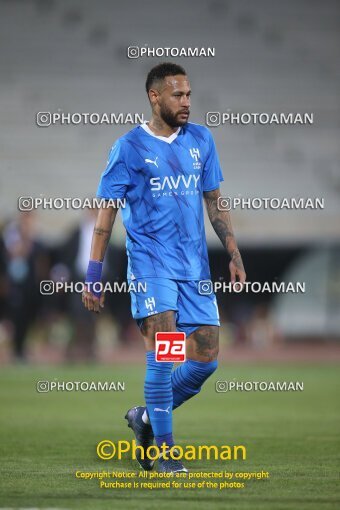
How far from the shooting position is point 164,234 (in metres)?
6.53

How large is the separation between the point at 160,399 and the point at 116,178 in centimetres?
124

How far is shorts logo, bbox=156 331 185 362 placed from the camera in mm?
6363

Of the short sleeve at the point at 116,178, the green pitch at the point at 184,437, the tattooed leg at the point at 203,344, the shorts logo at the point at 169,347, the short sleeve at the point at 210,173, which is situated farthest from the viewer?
the short sleeve at the point at 210,173

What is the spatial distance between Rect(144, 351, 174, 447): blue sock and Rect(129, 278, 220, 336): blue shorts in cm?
25

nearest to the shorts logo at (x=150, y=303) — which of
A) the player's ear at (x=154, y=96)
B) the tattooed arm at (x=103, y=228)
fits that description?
the tattooed arm at (x=103, y=228)

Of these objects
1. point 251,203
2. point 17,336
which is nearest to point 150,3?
point 17,336

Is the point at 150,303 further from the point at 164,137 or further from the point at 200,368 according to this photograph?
the point at 164,137

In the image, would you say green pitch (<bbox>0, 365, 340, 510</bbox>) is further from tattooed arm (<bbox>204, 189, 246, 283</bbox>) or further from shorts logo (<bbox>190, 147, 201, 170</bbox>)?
shorts logo (<bbox>190, 147, 201, 170</bbox>)

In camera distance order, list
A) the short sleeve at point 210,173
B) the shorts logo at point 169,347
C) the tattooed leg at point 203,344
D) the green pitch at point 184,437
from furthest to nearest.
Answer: the short sleeve at point 210,173 < the tattooed leg at point 203,344 < the shorts logo at point 169,347 < the green pitch at point 184,437

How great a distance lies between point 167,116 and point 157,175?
0.34 metres

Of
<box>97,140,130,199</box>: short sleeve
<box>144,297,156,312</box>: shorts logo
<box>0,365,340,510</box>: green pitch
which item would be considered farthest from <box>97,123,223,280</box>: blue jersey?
<box>0,365,340,510</box>: green pitch

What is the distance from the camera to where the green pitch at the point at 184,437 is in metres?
5.59

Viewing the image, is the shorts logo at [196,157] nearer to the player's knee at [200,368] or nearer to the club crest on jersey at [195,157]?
the club crest on jersey at [195,157]

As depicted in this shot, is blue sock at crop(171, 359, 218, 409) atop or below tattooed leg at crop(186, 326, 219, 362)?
below
